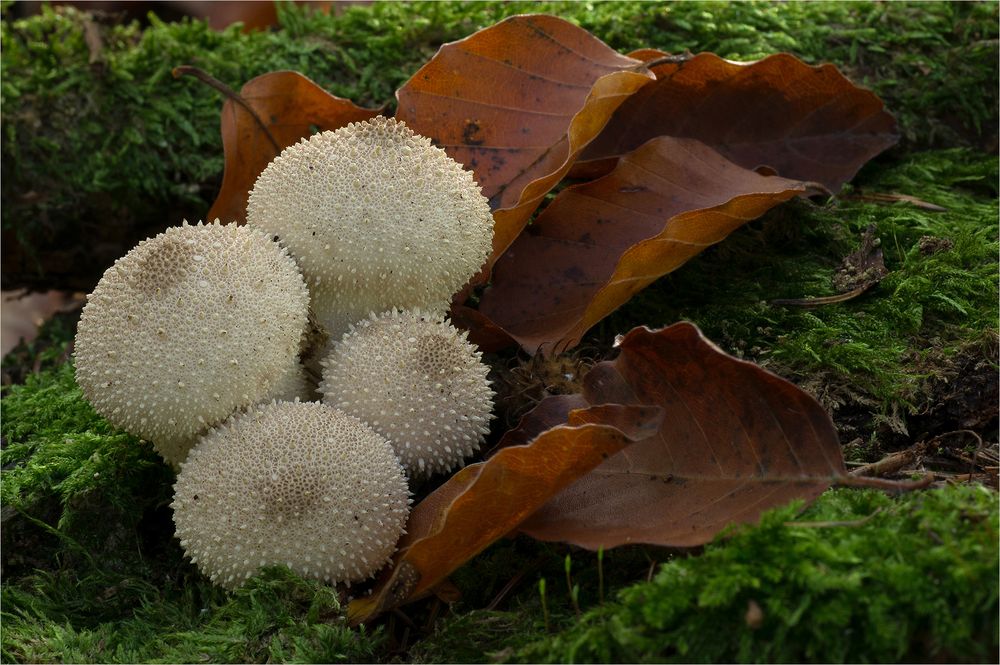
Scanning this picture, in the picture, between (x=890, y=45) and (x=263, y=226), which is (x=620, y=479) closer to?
(x=263, y=226)

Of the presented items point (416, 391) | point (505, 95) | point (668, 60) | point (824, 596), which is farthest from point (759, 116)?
point (824, 596)

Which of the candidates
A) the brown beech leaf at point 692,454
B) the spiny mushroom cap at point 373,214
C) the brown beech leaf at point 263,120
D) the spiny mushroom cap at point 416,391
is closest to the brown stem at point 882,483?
the brown beech leaf at point 692,454

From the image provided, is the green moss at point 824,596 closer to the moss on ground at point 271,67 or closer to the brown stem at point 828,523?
the brown stem at point 828,523

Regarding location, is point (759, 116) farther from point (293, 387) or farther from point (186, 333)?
point (186, 333)

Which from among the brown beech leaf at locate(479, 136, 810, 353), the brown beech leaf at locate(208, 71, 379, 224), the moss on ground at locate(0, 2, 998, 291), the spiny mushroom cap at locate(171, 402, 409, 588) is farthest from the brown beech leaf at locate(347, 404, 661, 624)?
the moss on ground at locate(0, 2, 998, 291)

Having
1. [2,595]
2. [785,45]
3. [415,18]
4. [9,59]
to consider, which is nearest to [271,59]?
[415,18]

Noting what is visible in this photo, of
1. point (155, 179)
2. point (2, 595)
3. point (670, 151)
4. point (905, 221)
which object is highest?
point (670, 151)

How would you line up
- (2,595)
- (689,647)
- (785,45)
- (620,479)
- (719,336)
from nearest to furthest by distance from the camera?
(689,647) < (620,479) < (2,595) < (719,336) < (785,45)
